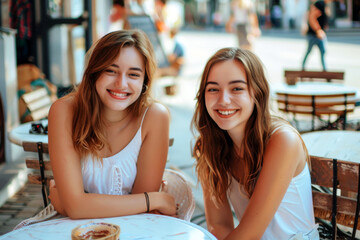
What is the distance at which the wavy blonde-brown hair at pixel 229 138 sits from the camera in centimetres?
198

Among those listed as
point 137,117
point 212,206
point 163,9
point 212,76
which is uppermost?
point 163,9

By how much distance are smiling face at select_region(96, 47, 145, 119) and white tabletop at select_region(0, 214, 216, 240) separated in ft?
1.88

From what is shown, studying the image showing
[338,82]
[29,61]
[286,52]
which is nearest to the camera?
[338,82]

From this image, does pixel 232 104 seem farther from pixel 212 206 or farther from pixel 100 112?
pixel 100 112

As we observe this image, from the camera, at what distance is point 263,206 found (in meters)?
1.83

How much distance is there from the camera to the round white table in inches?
188

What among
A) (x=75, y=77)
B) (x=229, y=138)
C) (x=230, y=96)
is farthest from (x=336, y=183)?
(x=75, y=77)

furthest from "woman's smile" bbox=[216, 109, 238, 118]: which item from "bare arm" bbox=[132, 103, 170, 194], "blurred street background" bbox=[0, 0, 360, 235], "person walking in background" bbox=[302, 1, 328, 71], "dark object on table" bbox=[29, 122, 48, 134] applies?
"person walking in background" bbox=[302, 1, 328, 71]

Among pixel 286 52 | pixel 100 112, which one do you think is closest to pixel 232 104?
pixel 100 112

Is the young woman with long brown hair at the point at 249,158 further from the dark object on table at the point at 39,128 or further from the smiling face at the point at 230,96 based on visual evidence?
the dark object on table at the point at 39,128

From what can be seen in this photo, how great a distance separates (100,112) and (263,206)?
3.12ft

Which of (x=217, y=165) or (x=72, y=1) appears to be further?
(x=72, y=1)

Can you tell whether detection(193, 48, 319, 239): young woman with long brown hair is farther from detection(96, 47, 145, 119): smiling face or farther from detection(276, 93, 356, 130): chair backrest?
detection(276, 93, 356, 130): chair backrest

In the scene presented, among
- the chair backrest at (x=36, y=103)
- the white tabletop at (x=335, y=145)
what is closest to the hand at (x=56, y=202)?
the white tabletop at (x=335, y=145)
